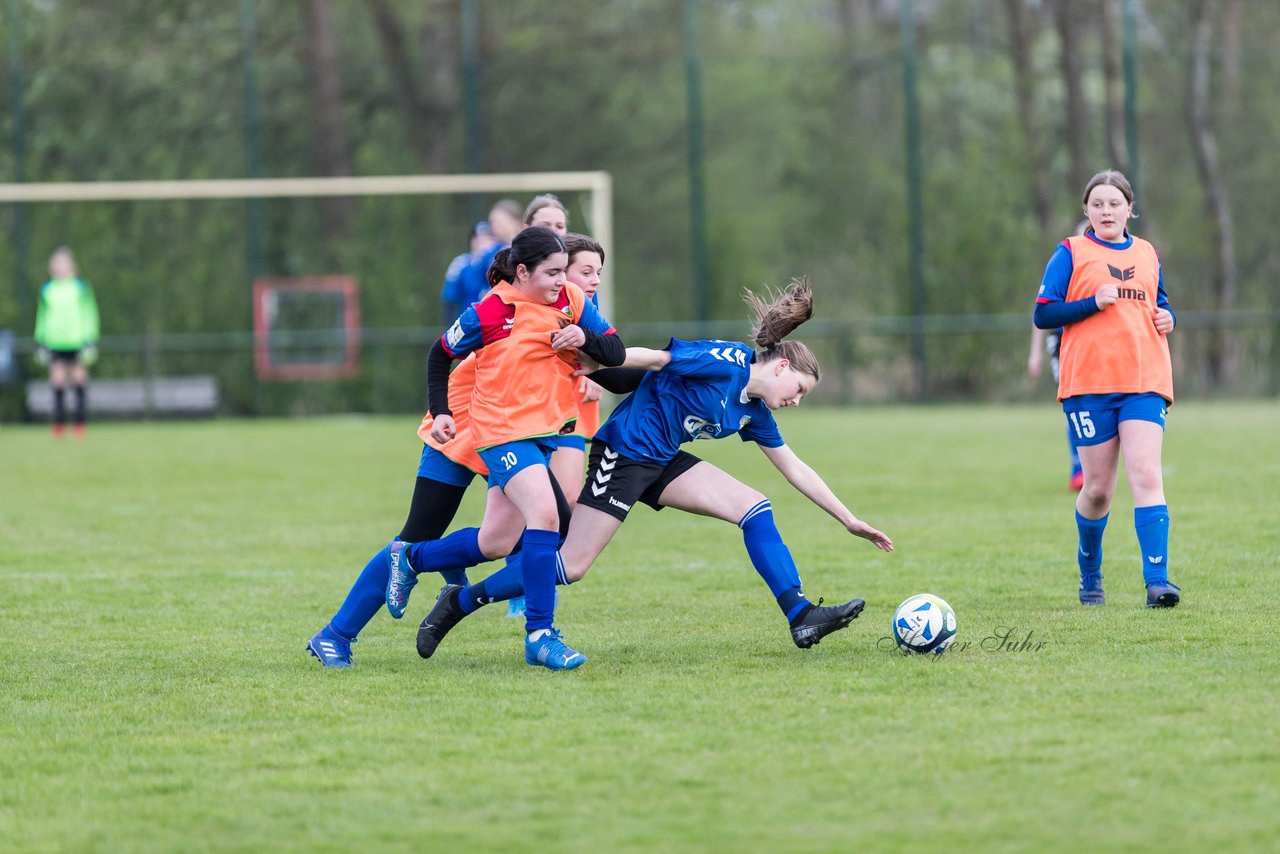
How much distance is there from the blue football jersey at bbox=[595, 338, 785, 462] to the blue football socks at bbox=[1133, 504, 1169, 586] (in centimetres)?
160

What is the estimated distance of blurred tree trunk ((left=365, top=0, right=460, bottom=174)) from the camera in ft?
81.4

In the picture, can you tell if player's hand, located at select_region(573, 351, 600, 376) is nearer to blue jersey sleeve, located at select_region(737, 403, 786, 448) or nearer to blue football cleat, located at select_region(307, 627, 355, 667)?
blue jersey sleeve, located at select_region(737, 403, 786, 448)

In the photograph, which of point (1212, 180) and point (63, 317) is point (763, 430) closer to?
point (63, 317)

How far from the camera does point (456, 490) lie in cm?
620

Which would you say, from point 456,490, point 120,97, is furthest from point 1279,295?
point 456,490

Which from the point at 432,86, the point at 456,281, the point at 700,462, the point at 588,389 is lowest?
the point at 700,462

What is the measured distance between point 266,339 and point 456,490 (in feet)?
57.4

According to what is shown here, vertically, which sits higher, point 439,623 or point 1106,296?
point 1106,296

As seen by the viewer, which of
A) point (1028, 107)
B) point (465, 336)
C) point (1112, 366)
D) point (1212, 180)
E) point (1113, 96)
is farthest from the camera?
point (1028, 107)

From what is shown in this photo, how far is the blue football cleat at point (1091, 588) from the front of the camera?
6.87 metres

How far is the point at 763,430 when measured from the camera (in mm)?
6047

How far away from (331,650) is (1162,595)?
3103 millimetres

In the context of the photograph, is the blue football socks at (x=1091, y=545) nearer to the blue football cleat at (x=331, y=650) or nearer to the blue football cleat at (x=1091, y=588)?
the blue football cleat at (x=1091, y=588)

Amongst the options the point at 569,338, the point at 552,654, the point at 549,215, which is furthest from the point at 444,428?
the point at 549,215
